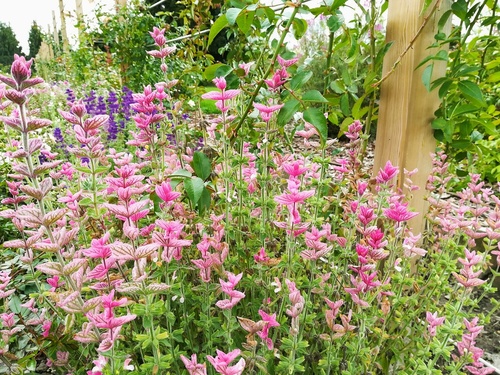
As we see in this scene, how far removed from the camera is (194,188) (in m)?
0.96

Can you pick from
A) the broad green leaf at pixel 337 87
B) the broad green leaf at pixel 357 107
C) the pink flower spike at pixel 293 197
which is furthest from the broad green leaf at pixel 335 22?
the pink flower spike at pixel 293 197

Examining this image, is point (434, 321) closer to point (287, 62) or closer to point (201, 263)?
point (201, 263)

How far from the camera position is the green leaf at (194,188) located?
0.94m

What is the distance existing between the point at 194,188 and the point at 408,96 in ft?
3.59

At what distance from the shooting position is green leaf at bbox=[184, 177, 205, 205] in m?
0.94

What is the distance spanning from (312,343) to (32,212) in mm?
1002

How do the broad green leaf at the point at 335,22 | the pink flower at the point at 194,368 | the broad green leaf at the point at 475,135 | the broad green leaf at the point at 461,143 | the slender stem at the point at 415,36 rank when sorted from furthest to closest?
the broad green leaf at the point at 475,135, the broad green leaf at the point at 461,143, the slender stem at the point at 415,36, the broad green leaf at the point at 335,22, the pink flower at the point at 194,368

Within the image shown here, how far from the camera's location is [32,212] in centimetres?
81

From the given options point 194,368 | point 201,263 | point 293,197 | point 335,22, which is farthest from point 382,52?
point 194,368

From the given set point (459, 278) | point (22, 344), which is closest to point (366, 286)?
point (459, 278)

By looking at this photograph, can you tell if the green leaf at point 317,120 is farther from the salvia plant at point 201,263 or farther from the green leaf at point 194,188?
the green leaf at point 194,188

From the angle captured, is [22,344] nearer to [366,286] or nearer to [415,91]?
[366,286]

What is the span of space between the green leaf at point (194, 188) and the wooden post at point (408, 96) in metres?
1.00

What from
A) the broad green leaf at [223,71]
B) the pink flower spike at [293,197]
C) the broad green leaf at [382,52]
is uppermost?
the broad green leaf at [382,52]
